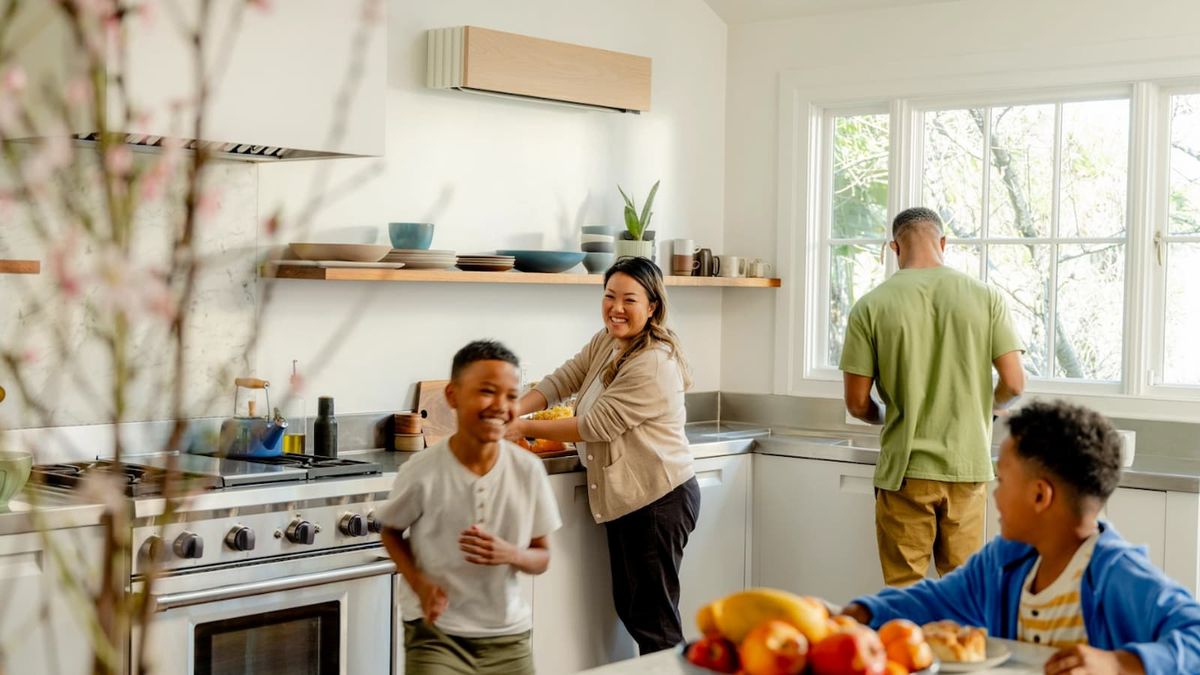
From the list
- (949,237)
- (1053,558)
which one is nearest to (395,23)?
(949,237)

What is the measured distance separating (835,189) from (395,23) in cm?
187

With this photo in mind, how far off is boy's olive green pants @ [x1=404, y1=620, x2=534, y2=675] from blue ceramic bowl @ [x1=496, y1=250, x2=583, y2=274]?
2.06 meters

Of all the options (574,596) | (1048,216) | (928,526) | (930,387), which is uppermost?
(1048,216)

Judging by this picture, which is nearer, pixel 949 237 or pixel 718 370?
pixel 949 237

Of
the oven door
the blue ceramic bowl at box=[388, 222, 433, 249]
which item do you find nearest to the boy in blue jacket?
the oven door

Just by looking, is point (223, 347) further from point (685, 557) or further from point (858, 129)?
point (858, 129)

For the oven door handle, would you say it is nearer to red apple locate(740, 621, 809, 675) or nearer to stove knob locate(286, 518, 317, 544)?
stove knob locate(286, 518, 317, 544)

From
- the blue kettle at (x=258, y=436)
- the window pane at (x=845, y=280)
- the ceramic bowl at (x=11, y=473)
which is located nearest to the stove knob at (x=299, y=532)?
the blue kettle at (x=258, y=436)

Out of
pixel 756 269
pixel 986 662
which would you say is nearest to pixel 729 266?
pixel 756 269

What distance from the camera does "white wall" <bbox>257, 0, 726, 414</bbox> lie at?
4082 millimetres

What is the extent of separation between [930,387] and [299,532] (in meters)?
1.84

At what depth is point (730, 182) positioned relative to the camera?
211 inches

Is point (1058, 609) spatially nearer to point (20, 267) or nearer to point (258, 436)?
point (258, 436)

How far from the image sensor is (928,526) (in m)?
3.96
